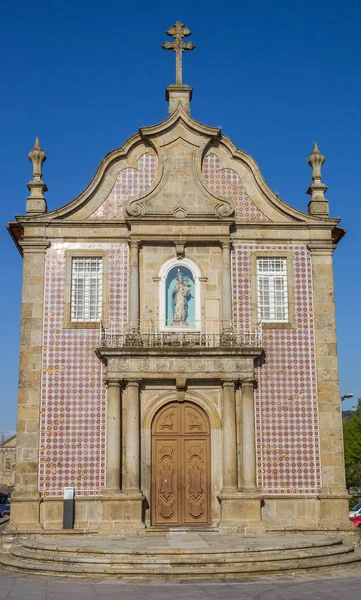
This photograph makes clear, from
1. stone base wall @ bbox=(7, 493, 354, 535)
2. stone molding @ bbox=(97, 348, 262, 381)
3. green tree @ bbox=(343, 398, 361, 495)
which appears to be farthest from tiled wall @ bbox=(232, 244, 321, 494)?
green tree @ bbox=(343, 398, 361, 495)

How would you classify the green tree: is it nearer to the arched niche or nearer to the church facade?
the church facade

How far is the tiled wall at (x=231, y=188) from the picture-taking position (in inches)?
786

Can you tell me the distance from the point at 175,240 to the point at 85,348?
3.63 metres

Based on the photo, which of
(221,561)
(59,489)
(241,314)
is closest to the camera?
(221,561)

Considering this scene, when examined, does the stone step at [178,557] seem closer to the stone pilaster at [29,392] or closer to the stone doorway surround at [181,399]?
the stone pilaster at [29,392]

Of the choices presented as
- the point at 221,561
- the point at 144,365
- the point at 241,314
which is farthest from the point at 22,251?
the point at 221,561

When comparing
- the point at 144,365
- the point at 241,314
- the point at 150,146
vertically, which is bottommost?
the point at 144,365

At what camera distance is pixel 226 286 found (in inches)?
754

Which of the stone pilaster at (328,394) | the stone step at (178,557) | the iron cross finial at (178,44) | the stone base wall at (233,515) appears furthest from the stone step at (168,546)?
the iron cross finial at (178,44)

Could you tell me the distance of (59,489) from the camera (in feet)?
59.4

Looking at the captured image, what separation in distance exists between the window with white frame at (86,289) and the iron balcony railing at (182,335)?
590 mm

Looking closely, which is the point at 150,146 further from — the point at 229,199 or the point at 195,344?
the point at 195,344

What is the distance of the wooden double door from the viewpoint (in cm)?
1817

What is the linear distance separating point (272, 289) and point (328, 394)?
10.1 ft
